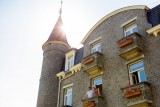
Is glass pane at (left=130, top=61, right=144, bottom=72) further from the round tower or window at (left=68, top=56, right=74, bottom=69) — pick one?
the round tower

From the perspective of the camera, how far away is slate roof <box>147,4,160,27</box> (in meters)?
14.6

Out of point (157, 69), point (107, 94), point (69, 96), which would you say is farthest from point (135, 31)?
point (69, 96)

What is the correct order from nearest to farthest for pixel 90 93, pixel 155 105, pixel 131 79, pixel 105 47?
pixel 155 105 → pixel 131 79 → pixel 90 93 → pixel 105 47

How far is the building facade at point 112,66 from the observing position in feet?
43.4

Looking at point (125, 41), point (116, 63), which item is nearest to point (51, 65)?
point (116, 63)

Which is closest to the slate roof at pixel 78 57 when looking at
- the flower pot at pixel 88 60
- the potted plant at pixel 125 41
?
the flower pot at pixel 88 60

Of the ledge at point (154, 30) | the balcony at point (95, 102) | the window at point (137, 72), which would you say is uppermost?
the ledge at point (154, 30)

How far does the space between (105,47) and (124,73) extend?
3205 millimetres

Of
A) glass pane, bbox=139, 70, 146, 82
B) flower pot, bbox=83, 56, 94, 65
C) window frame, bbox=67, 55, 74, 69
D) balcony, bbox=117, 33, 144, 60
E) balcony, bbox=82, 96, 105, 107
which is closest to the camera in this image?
glass pane, bbox=139, 70, 146, 82

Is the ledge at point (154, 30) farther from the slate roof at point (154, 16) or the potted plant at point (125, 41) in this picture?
the potted plant at point (125, 41)

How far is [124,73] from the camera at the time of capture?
14.7 m

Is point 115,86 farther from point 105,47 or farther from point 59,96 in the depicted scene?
point 59,96

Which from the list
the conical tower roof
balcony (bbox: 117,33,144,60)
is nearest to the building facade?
balcony (bbox: 117,33,144,60)

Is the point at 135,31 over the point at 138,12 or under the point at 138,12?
under
